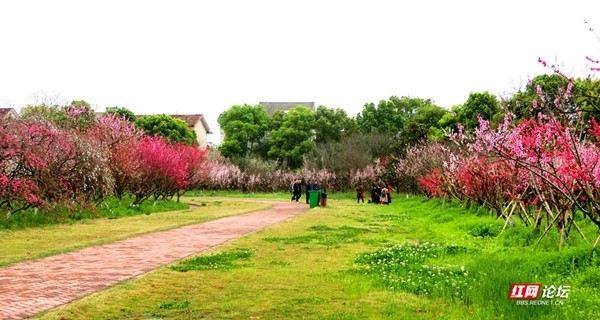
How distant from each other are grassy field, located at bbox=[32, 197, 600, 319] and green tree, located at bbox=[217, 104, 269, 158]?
178 ft

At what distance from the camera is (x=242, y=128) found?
67750mm

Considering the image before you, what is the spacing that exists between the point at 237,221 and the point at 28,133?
8.10 m

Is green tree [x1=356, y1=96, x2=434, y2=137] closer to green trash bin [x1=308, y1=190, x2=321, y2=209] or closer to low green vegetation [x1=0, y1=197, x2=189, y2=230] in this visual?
green trash bin [x1=308, y1=190, x2=321, y2=209]

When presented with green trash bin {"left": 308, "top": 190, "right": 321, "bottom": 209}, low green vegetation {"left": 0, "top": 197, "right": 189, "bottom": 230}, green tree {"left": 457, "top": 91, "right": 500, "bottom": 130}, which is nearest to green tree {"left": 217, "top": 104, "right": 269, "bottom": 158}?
green tree {"left": 457, "top": 91, "right": 500, "bottom": 130}

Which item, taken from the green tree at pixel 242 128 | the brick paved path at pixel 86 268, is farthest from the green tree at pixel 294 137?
the brick paved path at pixel 86 268

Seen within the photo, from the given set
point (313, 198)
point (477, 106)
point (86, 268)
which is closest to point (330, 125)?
point (477, 106)

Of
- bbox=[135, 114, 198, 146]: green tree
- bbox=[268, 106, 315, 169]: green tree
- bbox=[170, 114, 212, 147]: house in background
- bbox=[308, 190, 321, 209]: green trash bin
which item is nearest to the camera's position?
bbox=[308, 190, 321, 209]: green trash bin

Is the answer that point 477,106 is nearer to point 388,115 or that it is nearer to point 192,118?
point 388,115

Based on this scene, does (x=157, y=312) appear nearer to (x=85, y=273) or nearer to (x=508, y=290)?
(x=85, y=273)

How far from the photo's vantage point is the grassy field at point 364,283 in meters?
6.89

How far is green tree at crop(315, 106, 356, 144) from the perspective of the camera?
65.3 meters

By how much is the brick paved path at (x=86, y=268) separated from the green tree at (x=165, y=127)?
43.2 m

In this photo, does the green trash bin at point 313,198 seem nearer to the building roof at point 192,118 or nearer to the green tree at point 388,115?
the green tree at point 388,115

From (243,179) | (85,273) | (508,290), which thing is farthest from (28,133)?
(243,179)
